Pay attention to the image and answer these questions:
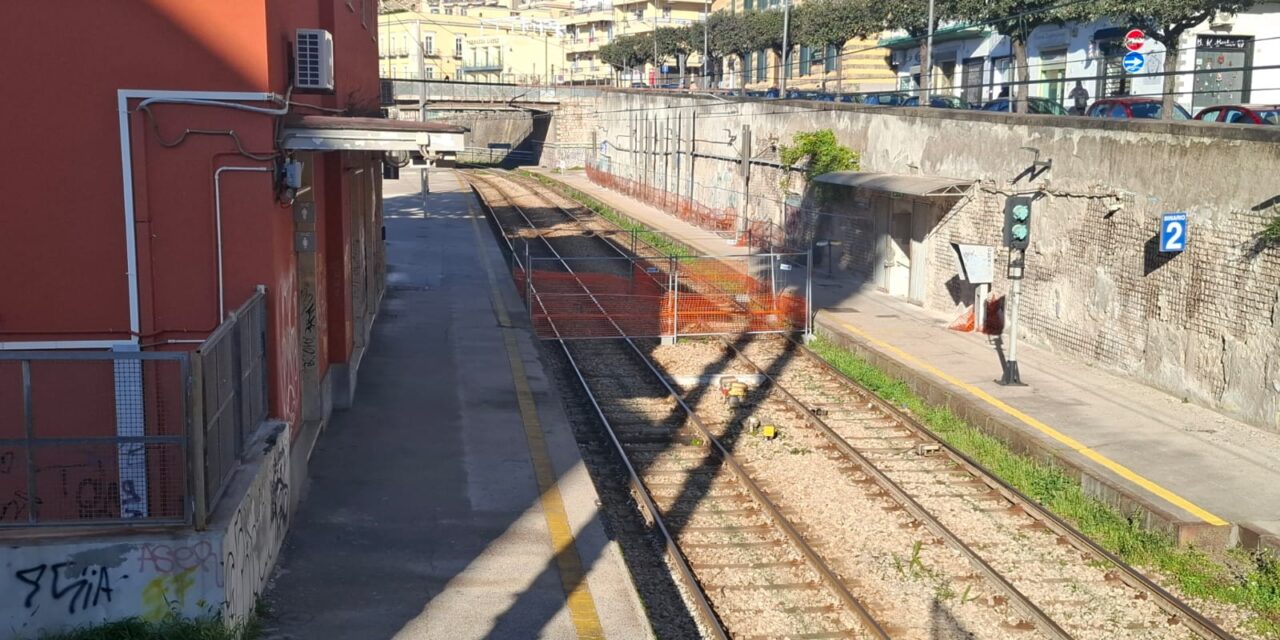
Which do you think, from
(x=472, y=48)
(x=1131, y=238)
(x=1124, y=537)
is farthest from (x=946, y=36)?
(x=472, y=48)

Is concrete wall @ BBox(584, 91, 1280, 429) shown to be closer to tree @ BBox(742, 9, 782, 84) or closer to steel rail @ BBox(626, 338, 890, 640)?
steel rail @ BBox(626, 338, 890, 640)

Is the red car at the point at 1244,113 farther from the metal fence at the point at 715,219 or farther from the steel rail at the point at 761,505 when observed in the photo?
the metal fence at the point at 715,219

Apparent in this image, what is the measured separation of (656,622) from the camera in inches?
377

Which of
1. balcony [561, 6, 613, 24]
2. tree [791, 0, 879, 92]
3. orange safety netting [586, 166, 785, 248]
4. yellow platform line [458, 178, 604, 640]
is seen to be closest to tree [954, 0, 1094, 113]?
orange safety netting [586, 166, 785, 248]

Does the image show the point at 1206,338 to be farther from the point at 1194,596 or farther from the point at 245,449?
the point at 245,449

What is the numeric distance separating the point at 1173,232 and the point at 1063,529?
571 centimetres

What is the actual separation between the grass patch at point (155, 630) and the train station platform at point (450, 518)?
79 cm

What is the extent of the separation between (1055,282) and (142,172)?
45.9 ft

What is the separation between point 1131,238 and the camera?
669 inches

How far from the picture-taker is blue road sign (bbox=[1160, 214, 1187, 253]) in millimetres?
15609

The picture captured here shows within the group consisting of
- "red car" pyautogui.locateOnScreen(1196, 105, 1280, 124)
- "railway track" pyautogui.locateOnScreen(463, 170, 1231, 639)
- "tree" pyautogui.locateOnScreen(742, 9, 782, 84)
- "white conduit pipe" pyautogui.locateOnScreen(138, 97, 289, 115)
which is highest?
"tree" pyautogui.locateOnScreen(742, 9, 782, 84)

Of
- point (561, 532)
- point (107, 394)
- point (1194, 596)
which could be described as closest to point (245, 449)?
point (107, 394)

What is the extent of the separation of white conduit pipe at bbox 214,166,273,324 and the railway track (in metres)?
4.28

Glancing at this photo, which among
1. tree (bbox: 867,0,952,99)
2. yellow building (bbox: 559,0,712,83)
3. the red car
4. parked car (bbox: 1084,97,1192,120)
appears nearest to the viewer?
the red car
